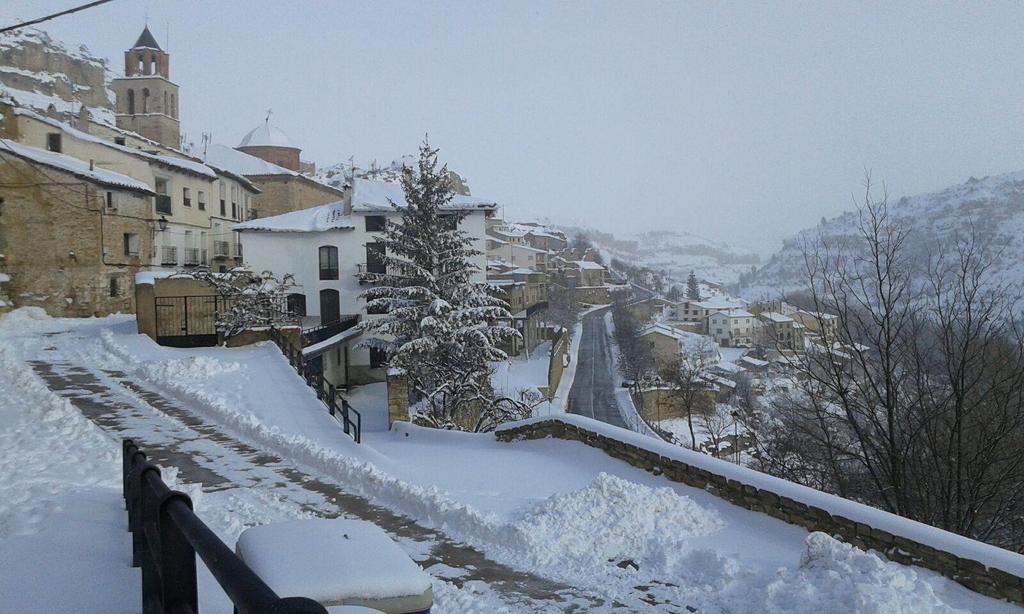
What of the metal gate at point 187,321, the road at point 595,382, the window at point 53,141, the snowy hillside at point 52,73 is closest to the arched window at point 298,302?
the metal gate at point 187,321

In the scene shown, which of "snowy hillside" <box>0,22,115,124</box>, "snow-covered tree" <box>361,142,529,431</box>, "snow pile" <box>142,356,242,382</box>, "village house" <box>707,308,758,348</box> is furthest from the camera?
"village house" <box>707,308,758,348</box>

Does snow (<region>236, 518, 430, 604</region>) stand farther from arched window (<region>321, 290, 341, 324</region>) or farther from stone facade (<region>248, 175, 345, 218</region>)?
stone facade (<region>248, 175, 345, 218</region>)

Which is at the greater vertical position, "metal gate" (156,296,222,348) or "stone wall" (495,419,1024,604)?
"metal gate" (156,296,222,348)

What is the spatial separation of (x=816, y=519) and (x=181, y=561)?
7.67m

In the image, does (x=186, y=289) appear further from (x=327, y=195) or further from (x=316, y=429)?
(x=327, y=195)

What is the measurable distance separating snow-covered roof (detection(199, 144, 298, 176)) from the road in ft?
105

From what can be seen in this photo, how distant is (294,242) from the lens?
1400 inches

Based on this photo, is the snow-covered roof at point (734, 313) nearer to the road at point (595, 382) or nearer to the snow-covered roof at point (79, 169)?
the road at point (595, 382)

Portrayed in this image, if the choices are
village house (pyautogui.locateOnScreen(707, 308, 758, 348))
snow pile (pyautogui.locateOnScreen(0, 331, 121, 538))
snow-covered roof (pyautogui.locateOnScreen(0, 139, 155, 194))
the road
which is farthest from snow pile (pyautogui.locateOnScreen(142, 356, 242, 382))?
village house (pyautogui.locateOnScreen(707, 308, 758, 348))

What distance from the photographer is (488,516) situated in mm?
8891

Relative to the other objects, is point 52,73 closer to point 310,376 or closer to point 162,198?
point 162,198

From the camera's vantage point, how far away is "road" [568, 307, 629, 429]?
1806 inches

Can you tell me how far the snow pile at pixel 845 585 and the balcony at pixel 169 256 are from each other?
40265 mm

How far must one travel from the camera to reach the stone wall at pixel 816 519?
258 inches
